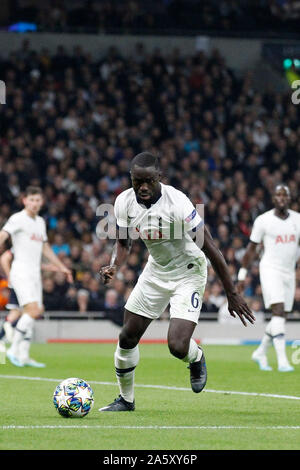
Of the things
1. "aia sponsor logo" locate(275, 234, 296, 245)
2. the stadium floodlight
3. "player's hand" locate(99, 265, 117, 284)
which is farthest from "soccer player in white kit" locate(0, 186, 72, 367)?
the stadium floodlight

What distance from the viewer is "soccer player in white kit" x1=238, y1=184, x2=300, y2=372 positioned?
48.8ft

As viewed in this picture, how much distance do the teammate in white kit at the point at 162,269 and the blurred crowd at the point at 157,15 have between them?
Answer: 21.5m

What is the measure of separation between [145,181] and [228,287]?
115cm

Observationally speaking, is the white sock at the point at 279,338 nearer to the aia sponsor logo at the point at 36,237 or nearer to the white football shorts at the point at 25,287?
the white football shorts at the point at 25,287

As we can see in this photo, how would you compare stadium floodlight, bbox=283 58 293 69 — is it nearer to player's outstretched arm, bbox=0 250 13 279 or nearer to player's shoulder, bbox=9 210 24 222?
player's outstretched arm, bbox=0 250 13 279

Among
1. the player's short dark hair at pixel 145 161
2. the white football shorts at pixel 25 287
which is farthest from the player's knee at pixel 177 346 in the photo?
the white football shorts at pixel 25 287

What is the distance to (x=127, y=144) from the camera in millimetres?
27641

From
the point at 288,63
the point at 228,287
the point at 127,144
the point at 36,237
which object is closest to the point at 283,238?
the point at 36,237

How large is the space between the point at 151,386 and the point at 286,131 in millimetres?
18513

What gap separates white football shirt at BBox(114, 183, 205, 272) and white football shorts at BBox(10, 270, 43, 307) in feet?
20.0

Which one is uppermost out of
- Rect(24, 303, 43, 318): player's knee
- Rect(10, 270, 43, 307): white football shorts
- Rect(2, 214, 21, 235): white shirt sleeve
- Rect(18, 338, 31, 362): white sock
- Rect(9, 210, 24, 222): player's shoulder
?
Rect(9, 210, 24, 222): player's shoulder

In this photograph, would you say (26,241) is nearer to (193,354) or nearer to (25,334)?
(25,334)

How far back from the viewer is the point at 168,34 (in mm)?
31391
